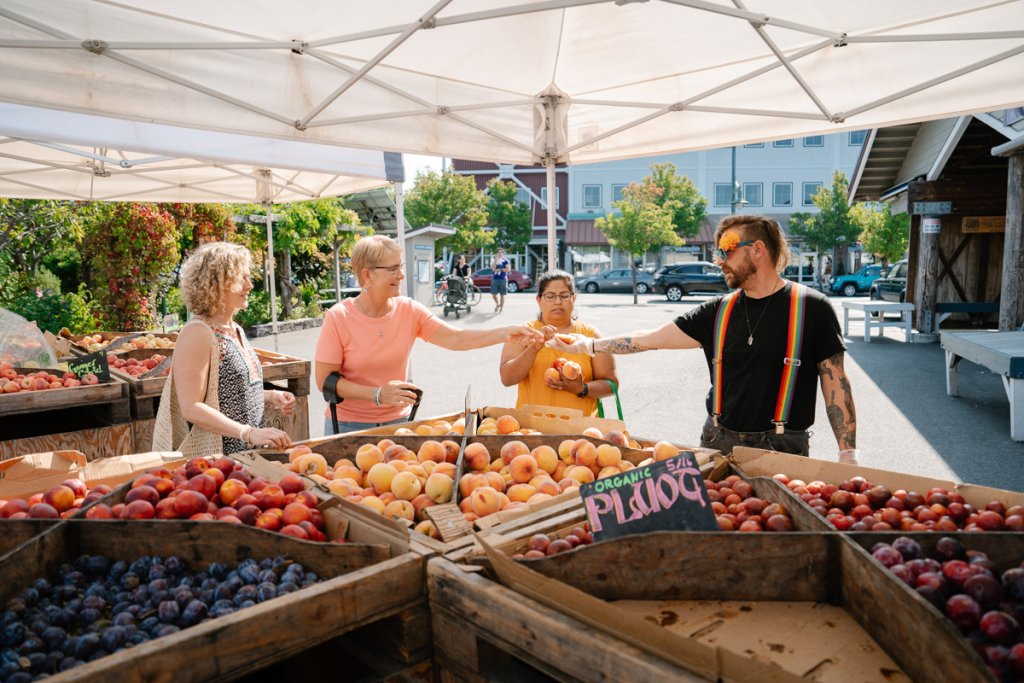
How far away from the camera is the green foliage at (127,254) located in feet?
37.3

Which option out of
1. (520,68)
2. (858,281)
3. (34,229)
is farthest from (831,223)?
(520,68)

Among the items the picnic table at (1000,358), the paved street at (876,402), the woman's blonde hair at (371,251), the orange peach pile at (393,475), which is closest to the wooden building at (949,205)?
the paved street at (876,402)

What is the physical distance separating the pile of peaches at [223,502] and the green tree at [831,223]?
39027 mm

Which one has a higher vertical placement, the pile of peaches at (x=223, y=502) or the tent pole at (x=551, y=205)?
the tent pole at (x=551, y=205)

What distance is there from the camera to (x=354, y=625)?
1.71 m

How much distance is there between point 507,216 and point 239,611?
4144cm

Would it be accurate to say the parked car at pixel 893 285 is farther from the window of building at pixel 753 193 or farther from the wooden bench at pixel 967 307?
the window of building at pixel 753 193

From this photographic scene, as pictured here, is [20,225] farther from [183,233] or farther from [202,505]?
[202,505]

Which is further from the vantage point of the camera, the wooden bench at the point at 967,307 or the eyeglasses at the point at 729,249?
the wooden bench at the point at 967,307

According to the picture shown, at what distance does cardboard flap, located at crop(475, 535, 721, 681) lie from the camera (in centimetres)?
131

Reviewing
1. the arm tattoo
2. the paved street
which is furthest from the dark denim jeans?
the paved street

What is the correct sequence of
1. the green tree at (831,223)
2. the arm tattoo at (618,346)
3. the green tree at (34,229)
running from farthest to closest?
the green tree at (831,223) < the green tree at (34,229) < the arm tattoo at (618,346)

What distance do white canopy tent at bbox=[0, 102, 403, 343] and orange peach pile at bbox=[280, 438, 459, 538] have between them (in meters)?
3.75

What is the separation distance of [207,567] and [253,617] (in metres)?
0.44
